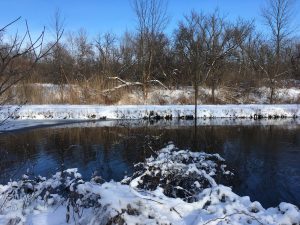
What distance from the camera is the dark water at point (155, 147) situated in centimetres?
780

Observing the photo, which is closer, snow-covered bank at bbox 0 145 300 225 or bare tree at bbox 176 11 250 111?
snow-covered bank at bbox 0 145 300 225

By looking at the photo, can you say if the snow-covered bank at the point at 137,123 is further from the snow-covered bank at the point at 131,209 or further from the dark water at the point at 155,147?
the snow-covered bank at the point at 131,209

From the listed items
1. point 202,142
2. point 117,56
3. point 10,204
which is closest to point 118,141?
point 202,142

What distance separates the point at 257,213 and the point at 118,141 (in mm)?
9274

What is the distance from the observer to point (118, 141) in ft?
42.5

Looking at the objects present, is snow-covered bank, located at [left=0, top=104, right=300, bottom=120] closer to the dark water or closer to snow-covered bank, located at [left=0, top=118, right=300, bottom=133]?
snow-covered bank, located at [left=0, top=118, right=300, bottom=133]

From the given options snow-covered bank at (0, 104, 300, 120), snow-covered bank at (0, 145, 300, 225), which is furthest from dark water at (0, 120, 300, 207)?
snow-covered bank at (0, 104, 300, 120)

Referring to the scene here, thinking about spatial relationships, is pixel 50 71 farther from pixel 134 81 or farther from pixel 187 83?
pixel 187 83

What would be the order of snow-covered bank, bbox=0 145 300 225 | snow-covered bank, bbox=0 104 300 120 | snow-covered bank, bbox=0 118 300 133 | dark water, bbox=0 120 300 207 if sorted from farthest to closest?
snow-covered bank, bbox=0 104 300 120 → snow-covered bank, bbox=0 118 300 133 → dark water, bbox=0 120 300 207 → snow-covered bank, bbox=0 145 300 225

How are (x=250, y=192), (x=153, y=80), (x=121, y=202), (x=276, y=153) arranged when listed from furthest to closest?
(x=153, y=80) < (x=276, y=153) < (x=250, y=192) < (x=121, y=202)

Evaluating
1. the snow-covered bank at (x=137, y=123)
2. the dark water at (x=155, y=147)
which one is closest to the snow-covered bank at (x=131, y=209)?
the dark water at (x=155, y=147)

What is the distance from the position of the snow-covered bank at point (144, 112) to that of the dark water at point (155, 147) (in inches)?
125

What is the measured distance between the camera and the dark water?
25.6ft

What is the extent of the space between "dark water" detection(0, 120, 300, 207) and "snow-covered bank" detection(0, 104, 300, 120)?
3172 mm
